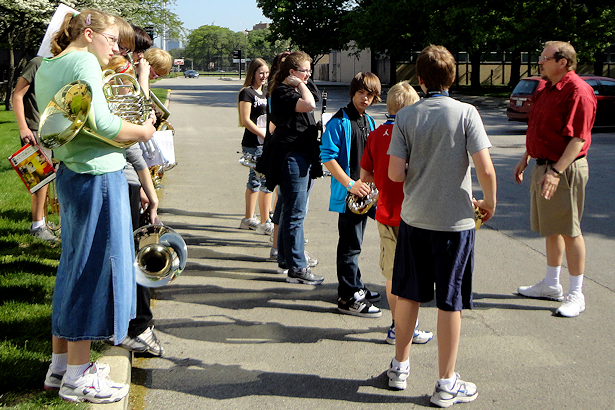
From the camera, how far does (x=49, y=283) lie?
4.62 meters

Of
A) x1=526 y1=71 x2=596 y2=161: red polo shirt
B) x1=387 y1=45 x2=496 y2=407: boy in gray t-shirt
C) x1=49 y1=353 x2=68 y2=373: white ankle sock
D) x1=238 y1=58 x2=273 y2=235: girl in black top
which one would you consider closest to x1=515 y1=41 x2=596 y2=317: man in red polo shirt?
x1=526 y1=71 x2=596 y2=161: red polo shirt

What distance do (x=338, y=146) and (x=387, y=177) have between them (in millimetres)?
710

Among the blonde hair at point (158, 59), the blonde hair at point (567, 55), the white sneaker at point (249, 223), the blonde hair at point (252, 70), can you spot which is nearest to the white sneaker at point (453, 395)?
the blonde hair at point (567, 55)

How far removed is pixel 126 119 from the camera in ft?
9.91

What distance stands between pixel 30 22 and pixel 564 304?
19994 mm

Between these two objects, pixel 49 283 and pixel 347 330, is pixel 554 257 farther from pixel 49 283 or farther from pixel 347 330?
pixel 49 283

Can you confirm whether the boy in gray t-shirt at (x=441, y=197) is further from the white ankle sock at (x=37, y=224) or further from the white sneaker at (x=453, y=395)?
the white ankle sock at (x=37, y=224)

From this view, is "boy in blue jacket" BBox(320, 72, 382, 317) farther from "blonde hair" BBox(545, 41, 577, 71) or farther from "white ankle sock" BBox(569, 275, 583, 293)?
"white ankle sock" BBox(569, 275, 583, 293)

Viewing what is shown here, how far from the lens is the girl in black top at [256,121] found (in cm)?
627

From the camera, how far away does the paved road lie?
133 inches

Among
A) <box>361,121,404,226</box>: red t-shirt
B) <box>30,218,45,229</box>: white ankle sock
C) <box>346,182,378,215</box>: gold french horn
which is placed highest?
<box>361,121,404,226</box>: red t-shirt

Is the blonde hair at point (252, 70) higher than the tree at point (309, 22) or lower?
lower

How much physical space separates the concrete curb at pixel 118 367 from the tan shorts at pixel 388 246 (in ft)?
5.48

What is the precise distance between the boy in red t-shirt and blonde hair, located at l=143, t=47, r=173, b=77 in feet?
4.98
